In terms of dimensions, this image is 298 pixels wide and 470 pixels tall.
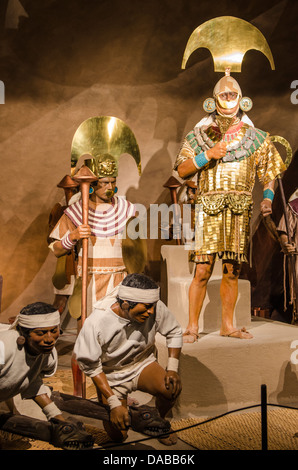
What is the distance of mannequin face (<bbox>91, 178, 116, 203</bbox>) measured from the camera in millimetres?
4531

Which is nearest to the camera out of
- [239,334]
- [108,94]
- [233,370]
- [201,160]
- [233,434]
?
[233,434]

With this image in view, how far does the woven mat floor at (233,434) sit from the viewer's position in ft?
11.4

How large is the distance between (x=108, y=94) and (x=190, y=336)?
3.44 m

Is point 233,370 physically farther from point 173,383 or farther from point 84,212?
point 84,212

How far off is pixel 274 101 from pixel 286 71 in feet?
1.21

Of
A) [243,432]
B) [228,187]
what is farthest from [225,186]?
[243,432]

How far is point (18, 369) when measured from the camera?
3.16m

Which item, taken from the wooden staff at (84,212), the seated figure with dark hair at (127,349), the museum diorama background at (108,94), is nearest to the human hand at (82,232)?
the wooden staff at (84,212)

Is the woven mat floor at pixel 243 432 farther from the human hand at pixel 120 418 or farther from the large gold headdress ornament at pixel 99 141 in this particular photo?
the large gold headdress ornament at pixel 99 141

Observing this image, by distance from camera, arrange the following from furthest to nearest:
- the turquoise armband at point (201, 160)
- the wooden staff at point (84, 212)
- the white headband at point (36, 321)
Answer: the turquoise armband at point (201, 160) → the wooden staff at point (84, 212) → the white headband at point (36, 321)

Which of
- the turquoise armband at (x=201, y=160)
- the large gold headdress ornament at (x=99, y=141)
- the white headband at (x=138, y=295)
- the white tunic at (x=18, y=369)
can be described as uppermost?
the large gold headdress ornament at (x=99, y=141)

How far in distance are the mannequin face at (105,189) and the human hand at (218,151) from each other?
32.3 inches

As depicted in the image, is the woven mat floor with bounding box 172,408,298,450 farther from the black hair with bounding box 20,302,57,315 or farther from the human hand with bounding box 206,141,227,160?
the human hand with bounding box 206,141,227,160

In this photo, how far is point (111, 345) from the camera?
11.3ft
